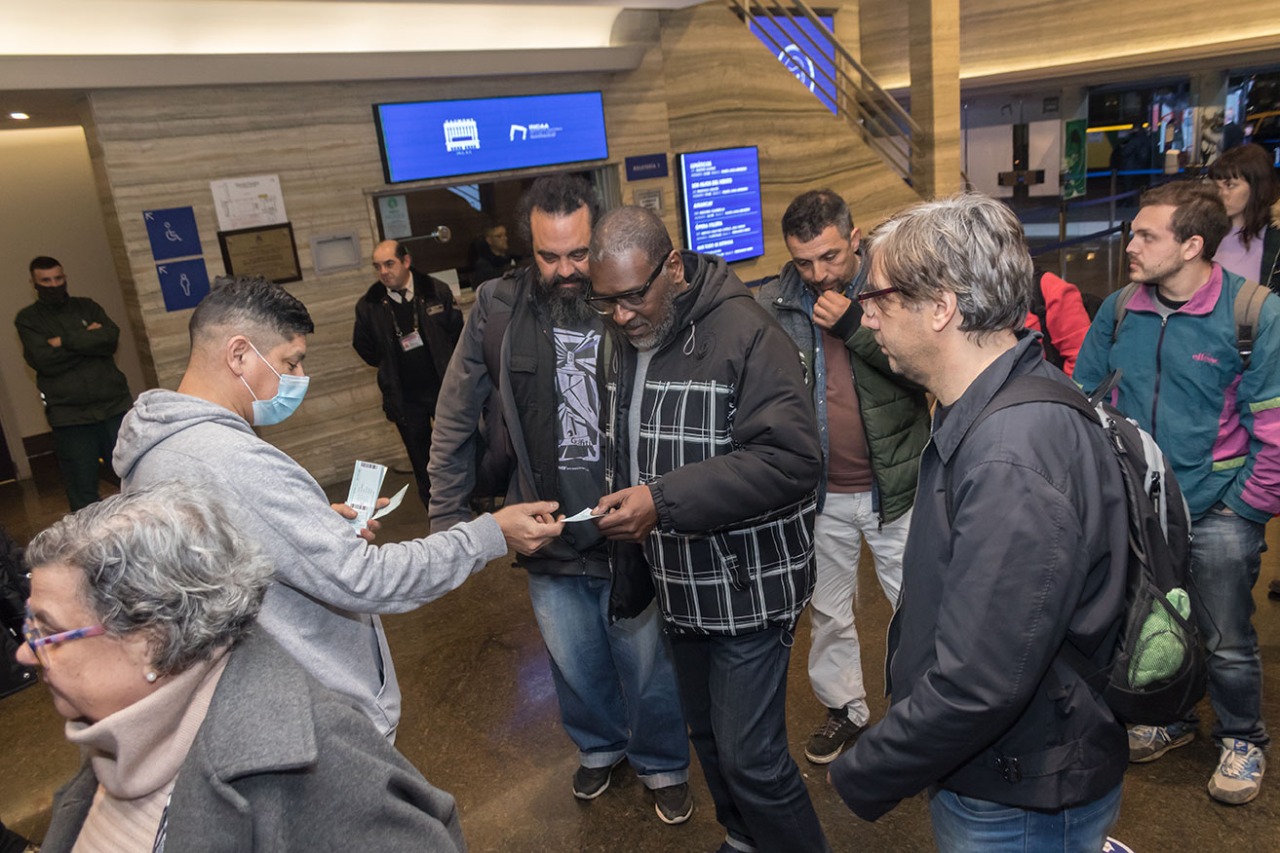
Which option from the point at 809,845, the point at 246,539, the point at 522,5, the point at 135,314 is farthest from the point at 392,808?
the point at 522,5

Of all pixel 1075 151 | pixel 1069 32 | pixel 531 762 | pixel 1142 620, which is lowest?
pixel 531 762

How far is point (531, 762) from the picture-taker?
3.20 m

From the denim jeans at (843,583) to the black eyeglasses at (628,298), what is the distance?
1.13m

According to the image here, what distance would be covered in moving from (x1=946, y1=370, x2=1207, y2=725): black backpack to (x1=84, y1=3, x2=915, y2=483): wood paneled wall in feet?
18.6

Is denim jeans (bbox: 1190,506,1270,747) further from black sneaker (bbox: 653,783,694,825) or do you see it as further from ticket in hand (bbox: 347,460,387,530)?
ticket in hand (bbox: 347,460,387,530)

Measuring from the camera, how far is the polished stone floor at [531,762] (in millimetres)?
2625

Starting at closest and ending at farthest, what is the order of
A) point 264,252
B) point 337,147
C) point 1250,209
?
point 1250,209 → point 264,252 → point 337,147

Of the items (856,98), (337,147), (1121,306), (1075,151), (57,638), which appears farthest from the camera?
(1075,151)

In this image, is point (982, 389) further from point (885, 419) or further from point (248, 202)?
point (248, 202)

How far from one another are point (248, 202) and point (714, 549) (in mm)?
5017

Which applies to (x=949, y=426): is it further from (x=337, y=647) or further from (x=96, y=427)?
(x=96, y=427)

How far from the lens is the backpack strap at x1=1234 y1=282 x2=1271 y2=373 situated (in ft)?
8.02

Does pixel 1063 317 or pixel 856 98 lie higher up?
pixel 856 98

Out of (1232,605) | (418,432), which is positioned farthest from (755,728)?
(418,432)
